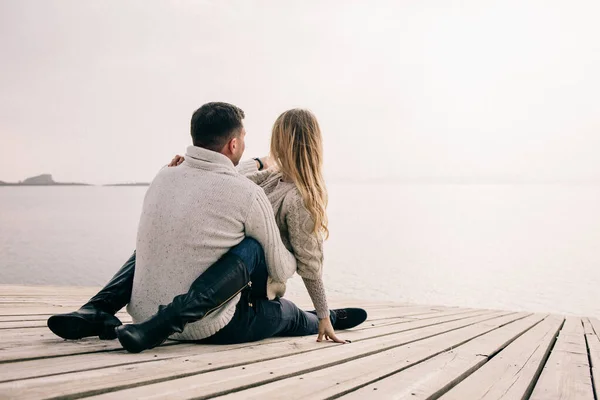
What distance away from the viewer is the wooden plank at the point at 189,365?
1.49 meters

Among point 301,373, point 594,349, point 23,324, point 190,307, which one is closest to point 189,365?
point 190,307

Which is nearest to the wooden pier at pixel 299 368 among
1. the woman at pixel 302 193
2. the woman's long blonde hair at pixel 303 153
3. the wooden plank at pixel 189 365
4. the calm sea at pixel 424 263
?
the wooden plank at pixel 189 365

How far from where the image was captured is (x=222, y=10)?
24047 millimetres

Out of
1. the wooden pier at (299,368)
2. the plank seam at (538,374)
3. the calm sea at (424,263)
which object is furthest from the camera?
the calm sea at (424,263)

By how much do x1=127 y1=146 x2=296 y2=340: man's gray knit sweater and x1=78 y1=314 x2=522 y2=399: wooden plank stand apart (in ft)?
1.46

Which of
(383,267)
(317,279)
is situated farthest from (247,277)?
(383,267)

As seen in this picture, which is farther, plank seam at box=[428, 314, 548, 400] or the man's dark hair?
the man's dark hair

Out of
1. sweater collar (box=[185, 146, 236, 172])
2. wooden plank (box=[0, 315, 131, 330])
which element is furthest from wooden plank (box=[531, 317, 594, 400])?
wooden plank (box=[0, 315, 131, 330])

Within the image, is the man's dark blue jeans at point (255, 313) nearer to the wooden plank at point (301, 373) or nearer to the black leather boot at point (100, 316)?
the wooden plank at point (301, 373)

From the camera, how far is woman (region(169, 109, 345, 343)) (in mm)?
2586

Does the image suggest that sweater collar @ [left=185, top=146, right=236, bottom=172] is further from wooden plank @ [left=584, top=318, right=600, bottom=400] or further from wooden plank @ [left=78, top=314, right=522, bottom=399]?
wooden plank @ [left=584, top=318, right=600, bottom=400]

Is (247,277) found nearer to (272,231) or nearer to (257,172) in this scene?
(272,231)

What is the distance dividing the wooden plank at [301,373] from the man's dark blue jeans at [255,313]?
0.97ft

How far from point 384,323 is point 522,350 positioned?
43.5 inches
